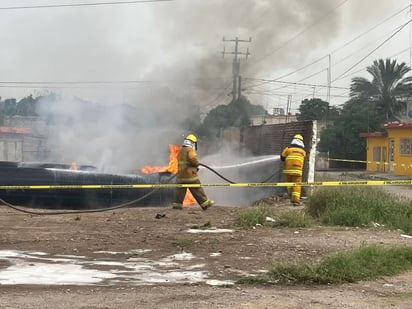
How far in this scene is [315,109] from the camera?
59.9 meters

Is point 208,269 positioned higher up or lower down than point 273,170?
lower down

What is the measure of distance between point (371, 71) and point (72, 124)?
34.0 metres

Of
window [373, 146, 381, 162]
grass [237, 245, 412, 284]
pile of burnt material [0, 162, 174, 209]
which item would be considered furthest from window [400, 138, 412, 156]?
grass [237, 245, 412, 284]

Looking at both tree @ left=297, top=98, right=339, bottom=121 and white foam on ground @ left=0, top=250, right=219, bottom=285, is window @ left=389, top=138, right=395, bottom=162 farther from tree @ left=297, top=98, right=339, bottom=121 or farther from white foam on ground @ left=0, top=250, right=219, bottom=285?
white foam on ground @ left=0, top=250, right=219, bottom=285

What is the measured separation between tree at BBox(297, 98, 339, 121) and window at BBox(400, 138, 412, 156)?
25.1 m

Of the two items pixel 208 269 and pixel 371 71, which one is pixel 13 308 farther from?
pixel 371 71

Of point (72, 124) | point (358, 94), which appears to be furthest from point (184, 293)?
point (358, 94)

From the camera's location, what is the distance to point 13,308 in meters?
4.58

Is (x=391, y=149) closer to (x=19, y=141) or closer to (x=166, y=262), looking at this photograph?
(x=19, y=141)

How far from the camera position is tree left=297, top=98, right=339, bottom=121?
59.1 m

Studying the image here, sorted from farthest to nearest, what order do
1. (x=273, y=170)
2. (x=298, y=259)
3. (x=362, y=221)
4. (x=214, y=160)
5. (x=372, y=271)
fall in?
(x=214, y=160)
(x=273, y=170)
(x=362, y=221)
(x=298, y=259)
(x=372, y=271)

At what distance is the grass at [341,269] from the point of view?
5.71 metres

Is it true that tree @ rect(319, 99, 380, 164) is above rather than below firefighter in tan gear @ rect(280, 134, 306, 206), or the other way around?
above

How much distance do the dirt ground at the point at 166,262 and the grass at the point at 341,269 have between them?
0.45 feet
